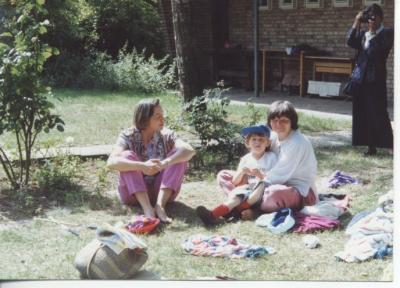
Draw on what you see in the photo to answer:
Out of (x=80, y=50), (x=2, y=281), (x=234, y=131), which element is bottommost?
(x=2, y=281)

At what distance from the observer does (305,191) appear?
4.86 metres

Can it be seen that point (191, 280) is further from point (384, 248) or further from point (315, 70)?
point (315, 70)

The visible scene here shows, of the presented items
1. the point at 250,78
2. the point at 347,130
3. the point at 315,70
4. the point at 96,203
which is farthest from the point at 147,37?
the point at 96,203

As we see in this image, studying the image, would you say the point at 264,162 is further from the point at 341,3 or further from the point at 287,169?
the point at 341,3

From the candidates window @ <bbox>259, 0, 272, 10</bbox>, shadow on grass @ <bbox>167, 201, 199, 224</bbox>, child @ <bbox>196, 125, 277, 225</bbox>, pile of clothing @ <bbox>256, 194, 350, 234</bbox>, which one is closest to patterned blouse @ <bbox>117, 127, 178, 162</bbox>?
shadow on grass @ <bbox>167, 201, 199, 224</bbox>

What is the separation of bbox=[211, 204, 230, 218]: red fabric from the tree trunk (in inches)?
97.4

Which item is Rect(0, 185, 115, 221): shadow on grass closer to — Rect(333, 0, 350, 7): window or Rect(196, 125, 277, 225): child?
Rect(196, 125, 277, 225): child

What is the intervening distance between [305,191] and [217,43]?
9.02 meters

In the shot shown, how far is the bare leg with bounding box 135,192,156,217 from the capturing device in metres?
4.82

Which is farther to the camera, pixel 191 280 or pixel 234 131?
pixel 234 131

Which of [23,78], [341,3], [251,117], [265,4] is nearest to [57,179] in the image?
[23,78]

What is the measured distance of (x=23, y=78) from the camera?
5.41 m

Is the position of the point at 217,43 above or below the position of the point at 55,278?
above

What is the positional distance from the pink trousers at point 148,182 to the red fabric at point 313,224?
897 mm
